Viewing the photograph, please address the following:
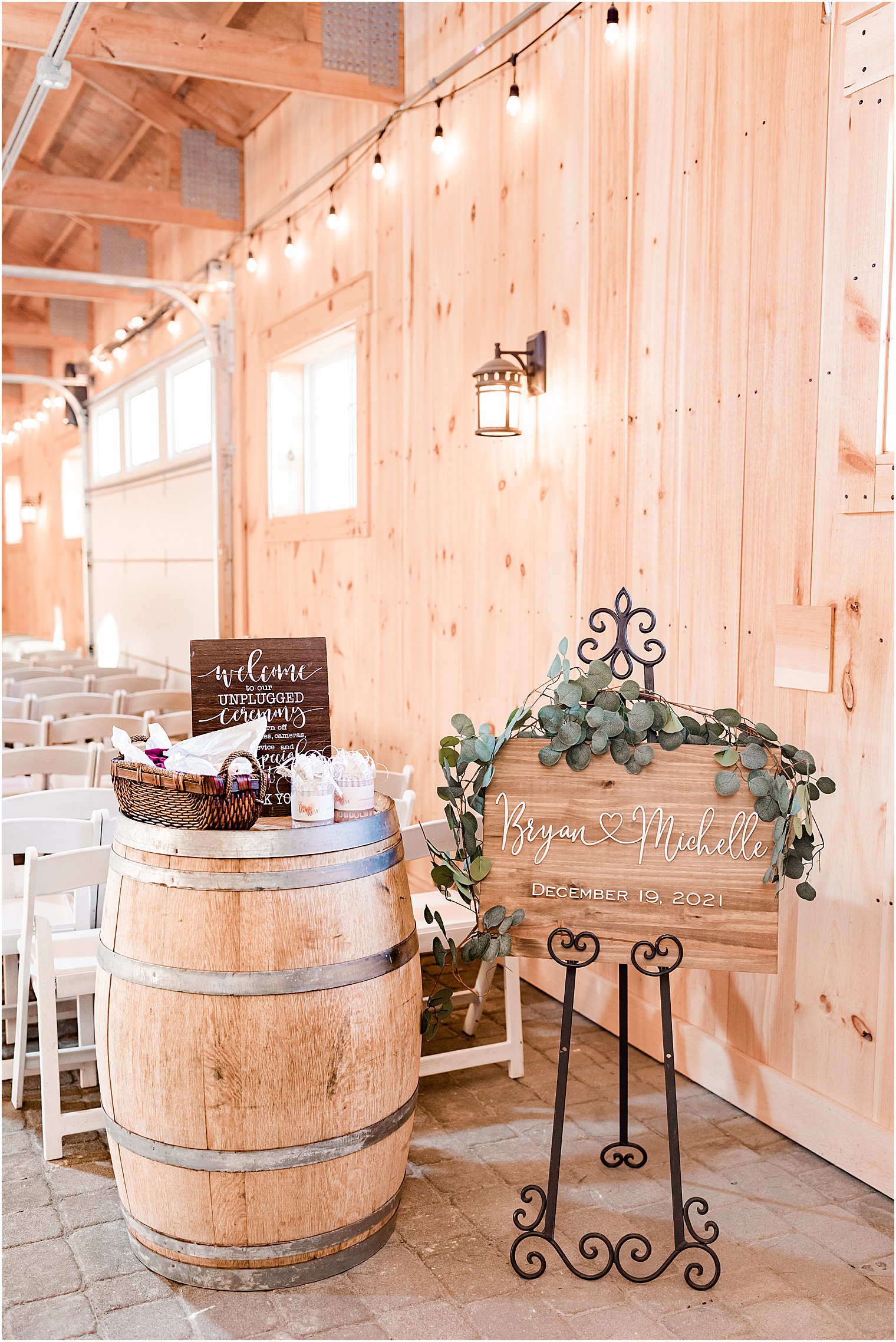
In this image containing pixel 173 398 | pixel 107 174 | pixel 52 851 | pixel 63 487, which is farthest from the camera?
pixel 63 487

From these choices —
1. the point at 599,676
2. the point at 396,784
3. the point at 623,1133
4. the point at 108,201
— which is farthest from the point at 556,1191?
the point at 108,201

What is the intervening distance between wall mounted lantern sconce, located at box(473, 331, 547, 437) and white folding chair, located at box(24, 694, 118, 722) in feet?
9.09

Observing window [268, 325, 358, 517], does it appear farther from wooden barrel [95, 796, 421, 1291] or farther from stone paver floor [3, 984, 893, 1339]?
wooden barrel [95, 796, 421, 1291]

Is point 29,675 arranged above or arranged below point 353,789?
below

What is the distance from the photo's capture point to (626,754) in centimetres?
231

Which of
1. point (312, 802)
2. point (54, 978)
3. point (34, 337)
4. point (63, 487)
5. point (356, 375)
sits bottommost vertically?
point (54, 978)

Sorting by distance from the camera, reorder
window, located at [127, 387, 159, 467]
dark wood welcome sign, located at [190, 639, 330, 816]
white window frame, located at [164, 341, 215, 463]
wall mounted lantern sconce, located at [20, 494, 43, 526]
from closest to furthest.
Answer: dark wood welcome sign, located at [190, 639, 330, 816] < white window frame, located at [164, 341, 215, 463] < window, located at [127, 387, 159, 467] < wall mounted lantern sconce, located at [20, 494, 43, 526]

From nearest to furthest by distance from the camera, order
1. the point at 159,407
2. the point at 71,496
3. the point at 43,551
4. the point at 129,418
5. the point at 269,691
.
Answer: the point at 269,691 → the point at 159,407 → the point at 129,418 → the point at 71,496 → the point at 43,551

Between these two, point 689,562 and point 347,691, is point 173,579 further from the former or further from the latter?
point 689,562

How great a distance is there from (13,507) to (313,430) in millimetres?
12143

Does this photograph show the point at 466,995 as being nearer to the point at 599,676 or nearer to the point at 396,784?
the point at 396,784

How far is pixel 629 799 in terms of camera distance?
2.31 metres

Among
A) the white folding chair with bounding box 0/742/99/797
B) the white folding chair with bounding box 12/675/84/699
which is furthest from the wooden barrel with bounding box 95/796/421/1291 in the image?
the white folding chair with bounding box 12/675/84/699

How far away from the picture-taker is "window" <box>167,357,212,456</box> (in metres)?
8.14
